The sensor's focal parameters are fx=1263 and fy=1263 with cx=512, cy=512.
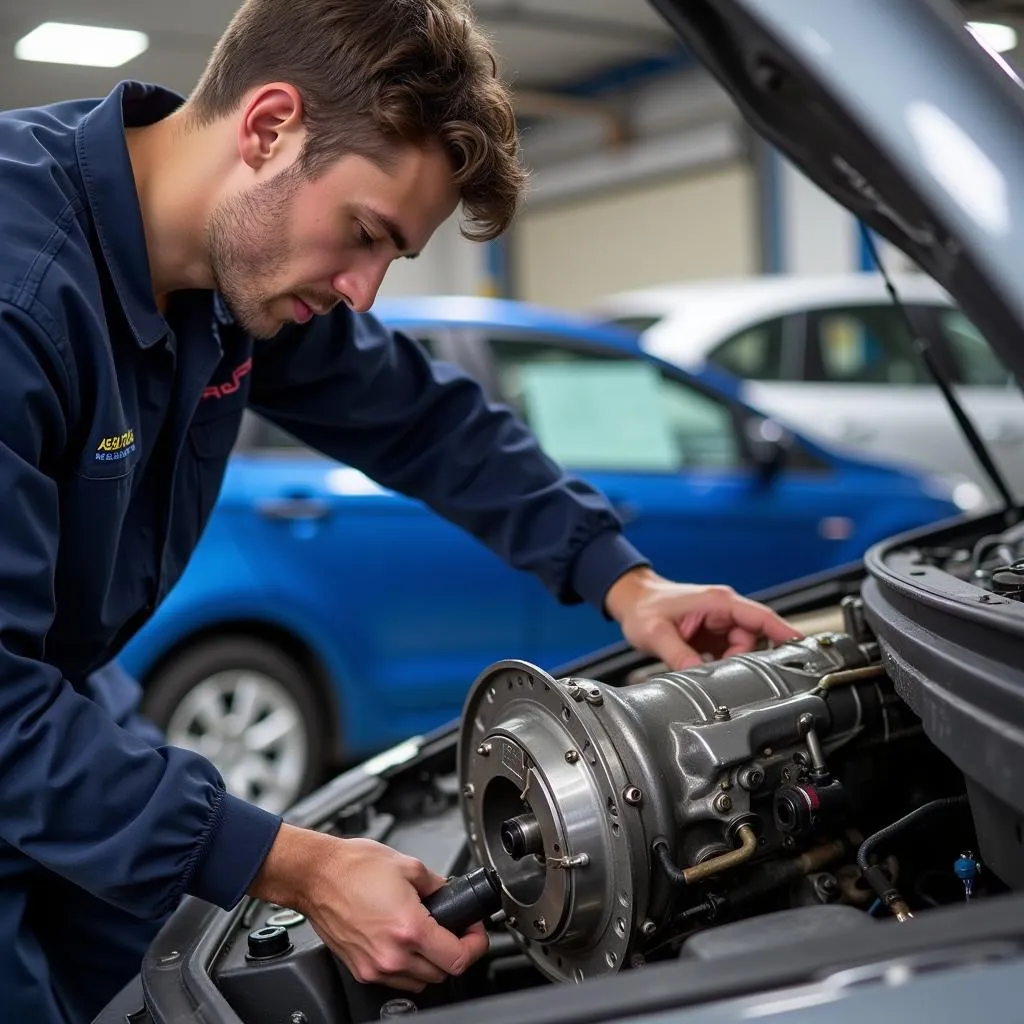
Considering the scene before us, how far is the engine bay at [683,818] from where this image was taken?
1347 millimetres

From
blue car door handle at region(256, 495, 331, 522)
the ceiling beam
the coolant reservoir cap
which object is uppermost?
the ceiling beam

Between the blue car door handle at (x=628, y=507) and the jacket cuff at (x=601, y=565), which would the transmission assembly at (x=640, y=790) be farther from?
the blue car door handle at (x=628, y=507)

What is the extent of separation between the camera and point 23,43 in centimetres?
1060

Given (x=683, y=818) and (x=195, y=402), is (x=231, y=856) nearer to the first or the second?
(x=683, y=818)

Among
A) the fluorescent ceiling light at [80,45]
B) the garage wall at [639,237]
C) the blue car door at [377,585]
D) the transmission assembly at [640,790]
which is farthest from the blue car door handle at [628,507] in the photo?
the fluorescent ceiling light at [80,45]

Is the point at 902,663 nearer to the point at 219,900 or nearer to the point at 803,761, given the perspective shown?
the point at 803,761

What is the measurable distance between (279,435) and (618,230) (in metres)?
10.5

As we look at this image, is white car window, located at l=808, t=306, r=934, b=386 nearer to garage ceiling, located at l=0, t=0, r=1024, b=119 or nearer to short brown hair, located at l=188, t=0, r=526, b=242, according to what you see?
garage ceiling, located at l=0, t=0, r=1024, b=119

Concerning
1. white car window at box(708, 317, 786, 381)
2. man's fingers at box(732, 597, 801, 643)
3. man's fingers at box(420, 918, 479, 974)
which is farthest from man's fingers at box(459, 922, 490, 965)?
white car window at box(708, 317, 786, 381)

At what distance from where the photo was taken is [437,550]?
4.08 metres

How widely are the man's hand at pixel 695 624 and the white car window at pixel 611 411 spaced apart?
93.3 inches

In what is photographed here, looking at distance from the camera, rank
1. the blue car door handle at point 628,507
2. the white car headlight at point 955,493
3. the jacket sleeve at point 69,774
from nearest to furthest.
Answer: the jacket sleeve at point 69,774 < the blue car door handle at point 628,507 < the white car headlight at point 955,493

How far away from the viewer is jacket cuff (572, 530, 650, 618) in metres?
2.03

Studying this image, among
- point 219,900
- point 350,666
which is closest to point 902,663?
point 219,900
